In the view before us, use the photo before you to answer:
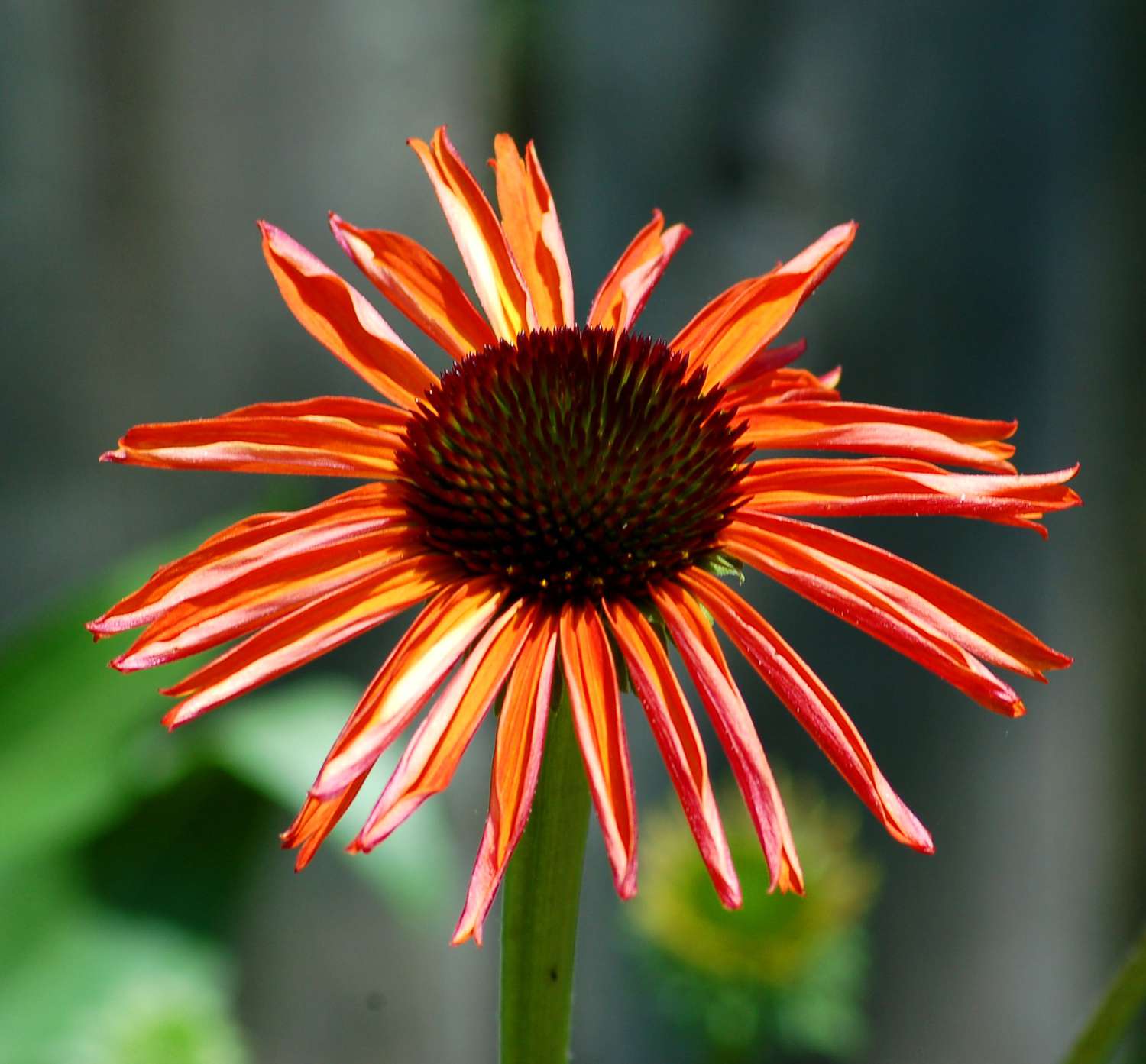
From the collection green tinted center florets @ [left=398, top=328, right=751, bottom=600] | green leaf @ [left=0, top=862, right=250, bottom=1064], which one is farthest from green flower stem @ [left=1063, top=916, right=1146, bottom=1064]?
green leaf @ [left=0, top=862, right=250, bottom=1064]

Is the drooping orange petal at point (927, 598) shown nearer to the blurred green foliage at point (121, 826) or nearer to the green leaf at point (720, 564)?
the green leaf at point (720, 564)

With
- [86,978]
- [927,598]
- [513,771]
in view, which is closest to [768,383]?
[927,598]

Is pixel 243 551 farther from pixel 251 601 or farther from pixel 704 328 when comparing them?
pixel 704 328

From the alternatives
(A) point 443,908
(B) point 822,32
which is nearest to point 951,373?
(B) point 822,32

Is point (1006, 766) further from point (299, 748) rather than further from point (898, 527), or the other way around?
point (299, 748)

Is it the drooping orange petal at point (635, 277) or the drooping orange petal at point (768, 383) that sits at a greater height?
the drooping orange petal at point (635, 277)

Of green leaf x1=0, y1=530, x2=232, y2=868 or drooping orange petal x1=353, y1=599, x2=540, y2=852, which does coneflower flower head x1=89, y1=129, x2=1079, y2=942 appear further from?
green leaf x1=0, y1=530, x2=232, y2=868

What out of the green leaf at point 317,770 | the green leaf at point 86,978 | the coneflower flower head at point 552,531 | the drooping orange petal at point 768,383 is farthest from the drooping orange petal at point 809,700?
the green leaf at point 317,770
